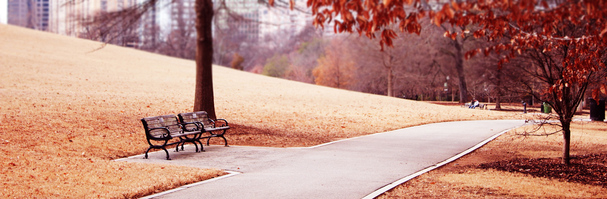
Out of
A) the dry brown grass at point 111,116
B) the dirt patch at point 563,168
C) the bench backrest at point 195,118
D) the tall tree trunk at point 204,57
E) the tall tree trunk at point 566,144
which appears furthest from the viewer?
the tall tree trunk at point 204,57

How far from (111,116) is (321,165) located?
29.0ft

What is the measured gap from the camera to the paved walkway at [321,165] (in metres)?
6.96

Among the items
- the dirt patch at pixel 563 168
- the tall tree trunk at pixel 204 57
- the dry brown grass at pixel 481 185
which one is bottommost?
the dry brown grass at pixel 481 185

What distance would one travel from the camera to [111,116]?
51.3ft

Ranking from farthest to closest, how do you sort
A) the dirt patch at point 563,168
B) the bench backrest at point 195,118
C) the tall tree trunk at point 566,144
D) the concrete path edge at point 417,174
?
the bench backrest at point 195,118
the tall tree trunk at point 566,144
the dirt patch at point 563,168
the concrete path edge at point 417,174

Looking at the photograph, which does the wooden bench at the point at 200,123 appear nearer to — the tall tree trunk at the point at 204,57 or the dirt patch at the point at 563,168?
the tall tree trunk at the point at 204,57

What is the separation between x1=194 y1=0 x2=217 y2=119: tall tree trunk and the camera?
15.1 m

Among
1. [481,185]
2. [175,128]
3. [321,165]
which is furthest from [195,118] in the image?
[481,185]

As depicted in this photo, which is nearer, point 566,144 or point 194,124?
point 566,144

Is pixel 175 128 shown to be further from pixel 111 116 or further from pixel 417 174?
pixel 417 174

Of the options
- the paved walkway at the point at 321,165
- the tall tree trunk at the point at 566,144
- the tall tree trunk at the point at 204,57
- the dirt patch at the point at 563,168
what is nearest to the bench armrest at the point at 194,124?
the paved walkway at the point at 321,165

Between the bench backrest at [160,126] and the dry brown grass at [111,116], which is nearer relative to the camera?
the dry brown grass at [111,116]

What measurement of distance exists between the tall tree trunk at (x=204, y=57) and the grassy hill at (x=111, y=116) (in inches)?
43.0

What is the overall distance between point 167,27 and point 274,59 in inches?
963
